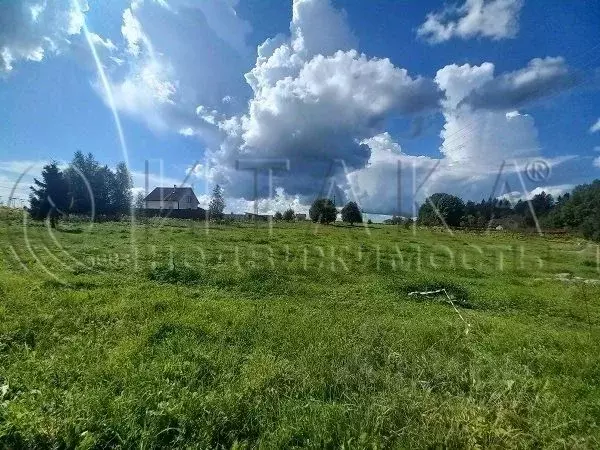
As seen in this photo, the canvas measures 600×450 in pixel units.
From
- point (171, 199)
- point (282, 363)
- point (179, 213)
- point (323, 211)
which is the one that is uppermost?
point (171, 199)

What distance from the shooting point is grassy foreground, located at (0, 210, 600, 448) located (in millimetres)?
4328

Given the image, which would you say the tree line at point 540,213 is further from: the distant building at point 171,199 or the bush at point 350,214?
the distant building at point 171,199

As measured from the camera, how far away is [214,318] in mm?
8516

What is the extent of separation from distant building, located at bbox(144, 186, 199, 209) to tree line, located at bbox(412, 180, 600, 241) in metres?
37.3

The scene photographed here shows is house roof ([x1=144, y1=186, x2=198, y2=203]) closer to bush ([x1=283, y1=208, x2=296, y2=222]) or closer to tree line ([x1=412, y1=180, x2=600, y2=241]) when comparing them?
bush ([x1=283, y1=208, x2=296, y2=222])

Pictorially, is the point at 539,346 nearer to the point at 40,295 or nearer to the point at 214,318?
the point at 214,318

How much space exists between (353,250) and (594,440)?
1752 cm

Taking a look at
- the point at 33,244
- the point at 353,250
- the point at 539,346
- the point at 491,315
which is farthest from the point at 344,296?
the point at 33,244

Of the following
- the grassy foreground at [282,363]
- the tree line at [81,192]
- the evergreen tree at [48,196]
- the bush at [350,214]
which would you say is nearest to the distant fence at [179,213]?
the tree line at [81,192]

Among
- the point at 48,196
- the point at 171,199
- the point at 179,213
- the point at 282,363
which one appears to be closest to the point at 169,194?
the point at 171,199

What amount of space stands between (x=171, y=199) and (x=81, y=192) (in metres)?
18.6

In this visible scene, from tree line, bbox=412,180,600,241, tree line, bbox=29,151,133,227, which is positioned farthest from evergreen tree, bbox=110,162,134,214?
tree line, bbox=412,180,600,241

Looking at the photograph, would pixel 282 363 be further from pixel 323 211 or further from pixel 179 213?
pixel 179 213

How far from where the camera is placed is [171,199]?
216 ft
